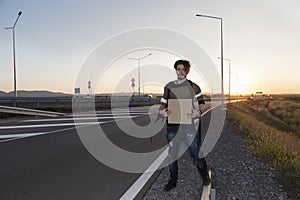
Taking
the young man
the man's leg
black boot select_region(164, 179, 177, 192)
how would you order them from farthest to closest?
1. black boot select_region(164, 179, 177, 192)
2. the man's leg
3. the young man

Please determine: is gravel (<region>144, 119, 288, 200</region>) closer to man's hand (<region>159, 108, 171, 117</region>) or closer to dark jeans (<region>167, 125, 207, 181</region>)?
dark jeans (<region>167, 125, 207, 181</region>)

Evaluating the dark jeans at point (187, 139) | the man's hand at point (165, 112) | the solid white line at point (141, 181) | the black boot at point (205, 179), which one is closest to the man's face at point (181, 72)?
the man's hand at point (165, 112)

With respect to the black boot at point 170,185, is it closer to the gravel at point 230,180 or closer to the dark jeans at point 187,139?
the gravel at point 230,180

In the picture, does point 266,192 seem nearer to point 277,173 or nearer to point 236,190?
point 236,190

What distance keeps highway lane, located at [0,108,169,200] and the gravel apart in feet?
2.51

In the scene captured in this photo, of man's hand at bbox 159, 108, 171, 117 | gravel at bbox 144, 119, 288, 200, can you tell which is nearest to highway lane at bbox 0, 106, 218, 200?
gravel at bbox 144, 119, 288, 200

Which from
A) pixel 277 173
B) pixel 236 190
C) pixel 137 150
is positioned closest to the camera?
pixel 236 190

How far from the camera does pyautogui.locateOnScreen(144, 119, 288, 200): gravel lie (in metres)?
4.45

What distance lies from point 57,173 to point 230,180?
→ 3.11 metres

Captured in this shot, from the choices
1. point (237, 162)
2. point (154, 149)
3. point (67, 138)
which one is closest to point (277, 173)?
point (237, 162)

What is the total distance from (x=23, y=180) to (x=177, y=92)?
3031 millimetres

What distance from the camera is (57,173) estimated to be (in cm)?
568

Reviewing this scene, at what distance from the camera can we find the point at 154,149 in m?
8.37

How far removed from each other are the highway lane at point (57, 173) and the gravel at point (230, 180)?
0.76 meters
